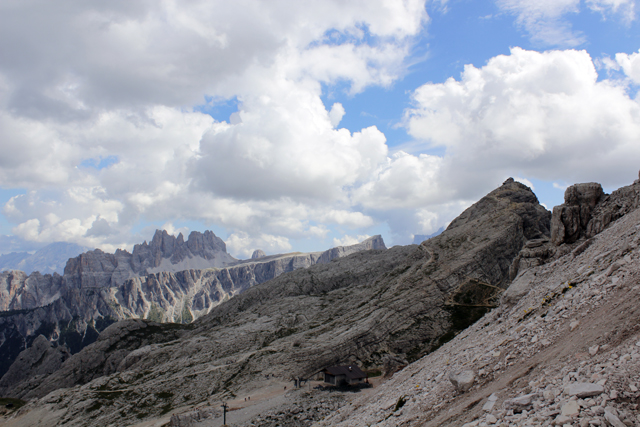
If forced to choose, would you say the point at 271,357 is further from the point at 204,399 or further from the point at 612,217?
the point at 612,217

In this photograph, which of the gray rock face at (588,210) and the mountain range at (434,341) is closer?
the mountain range at (434,341)

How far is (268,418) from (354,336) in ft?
132

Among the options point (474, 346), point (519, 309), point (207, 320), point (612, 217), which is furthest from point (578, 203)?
point (207, 320)

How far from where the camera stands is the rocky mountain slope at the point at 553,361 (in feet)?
49.9

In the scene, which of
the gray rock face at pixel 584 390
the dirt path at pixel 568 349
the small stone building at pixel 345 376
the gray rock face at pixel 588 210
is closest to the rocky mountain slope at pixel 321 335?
the small stone building at pixel 345 376

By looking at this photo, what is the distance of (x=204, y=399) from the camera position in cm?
9031

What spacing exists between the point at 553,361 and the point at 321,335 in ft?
310

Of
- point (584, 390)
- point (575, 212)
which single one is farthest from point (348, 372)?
point (584, 390)

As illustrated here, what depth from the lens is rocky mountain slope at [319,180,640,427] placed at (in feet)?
49.9

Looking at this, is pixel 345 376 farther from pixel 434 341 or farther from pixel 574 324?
pixel 574 324

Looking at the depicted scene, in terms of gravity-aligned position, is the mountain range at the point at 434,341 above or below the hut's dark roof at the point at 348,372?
above

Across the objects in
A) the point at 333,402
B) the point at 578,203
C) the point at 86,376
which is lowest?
the point at 333,402

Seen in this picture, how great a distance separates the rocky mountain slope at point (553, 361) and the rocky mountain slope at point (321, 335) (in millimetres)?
34446

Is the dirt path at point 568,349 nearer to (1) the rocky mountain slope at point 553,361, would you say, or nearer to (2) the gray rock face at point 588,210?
(1) the rocky mountain slope at point 553,361
